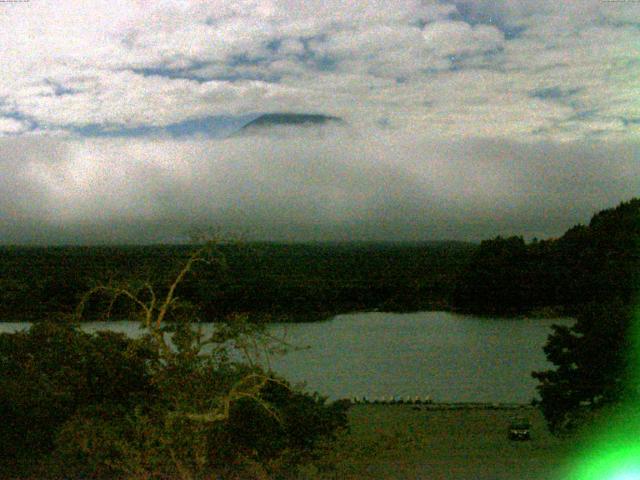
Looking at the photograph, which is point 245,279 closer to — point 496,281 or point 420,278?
point 496,281

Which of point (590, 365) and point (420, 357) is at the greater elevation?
point (590, 365)

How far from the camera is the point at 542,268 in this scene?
41.0 metres

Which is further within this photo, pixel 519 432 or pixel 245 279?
pixel 245 279

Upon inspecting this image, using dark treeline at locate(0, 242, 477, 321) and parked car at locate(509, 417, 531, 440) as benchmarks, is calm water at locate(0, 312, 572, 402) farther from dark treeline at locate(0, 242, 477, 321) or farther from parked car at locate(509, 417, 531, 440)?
parked car at locate(509, 417, 531, 440)

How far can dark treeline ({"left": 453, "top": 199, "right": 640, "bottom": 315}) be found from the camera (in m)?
38.7

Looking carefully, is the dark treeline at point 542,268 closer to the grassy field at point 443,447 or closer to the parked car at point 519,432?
the grassy field at point 443,447

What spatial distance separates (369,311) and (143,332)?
3262 cm

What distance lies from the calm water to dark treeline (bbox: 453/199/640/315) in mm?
1242

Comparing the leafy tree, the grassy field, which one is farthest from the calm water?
the grassy field

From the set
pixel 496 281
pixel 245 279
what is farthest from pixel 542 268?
pixel 245 279

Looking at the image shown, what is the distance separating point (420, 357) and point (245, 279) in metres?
11.8

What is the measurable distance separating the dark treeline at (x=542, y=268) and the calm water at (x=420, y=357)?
124cm

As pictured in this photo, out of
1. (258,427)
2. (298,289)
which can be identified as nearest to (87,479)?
(258,427)

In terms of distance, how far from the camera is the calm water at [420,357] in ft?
92.8
